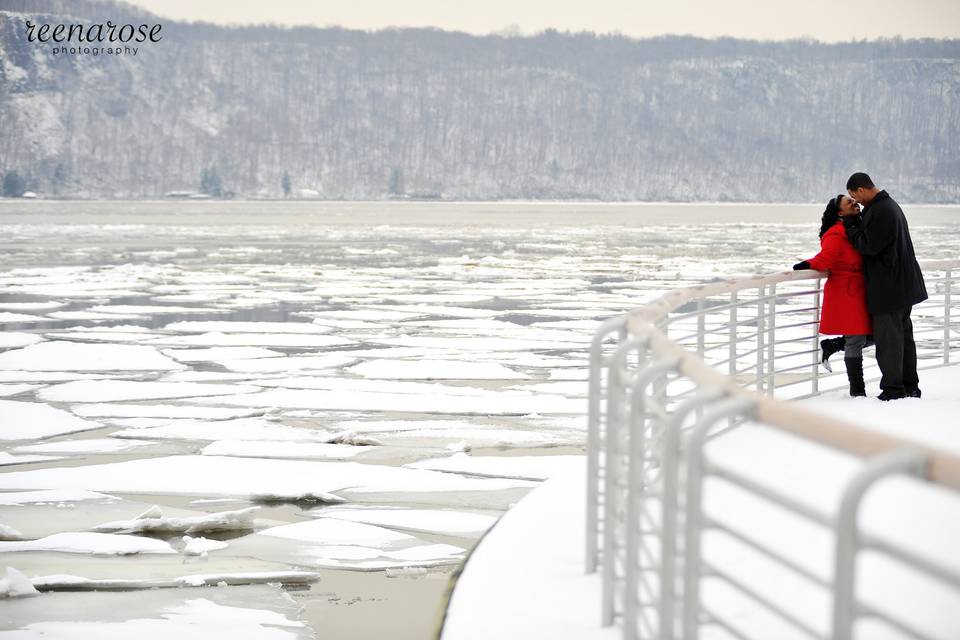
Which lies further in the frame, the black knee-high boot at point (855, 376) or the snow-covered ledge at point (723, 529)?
the black knee-high boot at point (855, 376)

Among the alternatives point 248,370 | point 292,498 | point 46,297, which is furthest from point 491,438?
point 46,297

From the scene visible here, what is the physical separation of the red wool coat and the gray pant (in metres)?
0.11

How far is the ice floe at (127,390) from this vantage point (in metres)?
12.0

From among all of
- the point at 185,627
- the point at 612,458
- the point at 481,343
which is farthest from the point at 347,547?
the point at 481,343

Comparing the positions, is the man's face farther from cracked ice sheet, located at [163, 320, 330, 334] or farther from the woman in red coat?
cracked ice sheet, located at [163, 320, 330, 334]

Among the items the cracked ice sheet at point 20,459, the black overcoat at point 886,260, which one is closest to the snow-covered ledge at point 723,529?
the black overcoat at point 886,260

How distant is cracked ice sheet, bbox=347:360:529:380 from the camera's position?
1343 cm

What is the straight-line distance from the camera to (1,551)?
21.6ft

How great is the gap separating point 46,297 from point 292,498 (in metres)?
18.0

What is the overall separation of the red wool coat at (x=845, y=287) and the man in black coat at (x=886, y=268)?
10 cm

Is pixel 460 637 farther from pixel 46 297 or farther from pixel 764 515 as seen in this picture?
pixel 46 297

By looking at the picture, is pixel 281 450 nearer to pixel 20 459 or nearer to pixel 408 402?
pixel 20 459

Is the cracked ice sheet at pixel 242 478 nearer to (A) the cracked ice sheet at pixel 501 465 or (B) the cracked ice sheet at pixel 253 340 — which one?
(A) the cracked ice sheet at pixel 501 465

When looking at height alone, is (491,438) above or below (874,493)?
below
